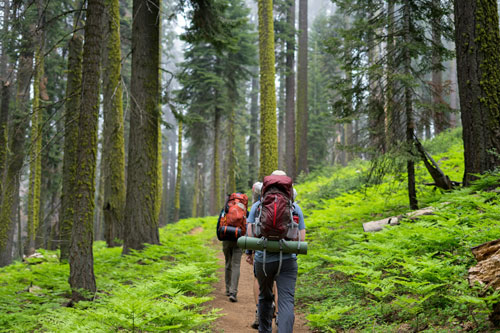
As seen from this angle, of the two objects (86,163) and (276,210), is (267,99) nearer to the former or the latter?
(86,163)

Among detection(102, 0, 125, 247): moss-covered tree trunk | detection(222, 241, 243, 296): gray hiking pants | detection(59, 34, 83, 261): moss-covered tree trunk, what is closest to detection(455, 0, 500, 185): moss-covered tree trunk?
detection(222, 241, 243, 296): gray hiking pants

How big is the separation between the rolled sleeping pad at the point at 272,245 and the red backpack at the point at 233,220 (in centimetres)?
231

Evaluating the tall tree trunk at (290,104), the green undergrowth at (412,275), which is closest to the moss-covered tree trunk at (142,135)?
the green undergrowth at (412,275)

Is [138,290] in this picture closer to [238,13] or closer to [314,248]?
[314,248]

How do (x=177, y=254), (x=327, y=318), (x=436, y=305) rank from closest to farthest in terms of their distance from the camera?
(x=436, y=305)
(x=327, y=318)
(x=177, y=254)

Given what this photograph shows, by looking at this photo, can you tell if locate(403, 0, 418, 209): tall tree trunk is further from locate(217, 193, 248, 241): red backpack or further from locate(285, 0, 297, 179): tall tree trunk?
locate(285, 0, 297, 179): tall tree trunk

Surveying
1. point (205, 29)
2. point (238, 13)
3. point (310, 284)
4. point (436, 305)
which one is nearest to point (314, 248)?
point (310, 284)

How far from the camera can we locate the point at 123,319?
11.9 feet

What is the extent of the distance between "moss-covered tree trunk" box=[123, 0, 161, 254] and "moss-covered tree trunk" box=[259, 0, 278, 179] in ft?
12.0

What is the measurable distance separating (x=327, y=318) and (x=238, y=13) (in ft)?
73.1

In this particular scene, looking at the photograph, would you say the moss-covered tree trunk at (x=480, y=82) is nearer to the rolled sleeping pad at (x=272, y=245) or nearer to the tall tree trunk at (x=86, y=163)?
the rolled sleeping pad at (x=272, y=245)

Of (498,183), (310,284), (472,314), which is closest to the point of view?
(472,314)

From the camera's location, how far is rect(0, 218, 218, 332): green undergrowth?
3914 millimetres

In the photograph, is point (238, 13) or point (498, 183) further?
point (238, 13)
